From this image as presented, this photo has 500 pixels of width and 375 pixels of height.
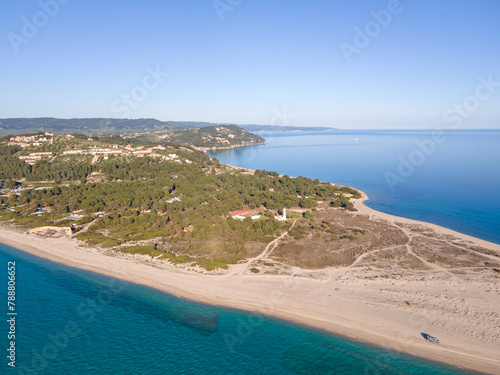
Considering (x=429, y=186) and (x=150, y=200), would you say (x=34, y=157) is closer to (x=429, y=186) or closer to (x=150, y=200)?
(x=150, y=200)

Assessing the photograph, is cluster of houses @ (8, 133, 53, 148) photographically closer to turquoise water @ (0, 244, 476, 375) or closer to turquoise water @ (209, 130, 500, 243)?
turquoise water @ (209, 130, 500, 243)

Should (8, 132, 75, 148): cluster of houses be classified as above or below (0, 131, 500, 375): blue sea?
above

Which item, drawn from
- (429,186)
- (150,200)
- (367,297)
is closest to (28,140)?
(150,200)

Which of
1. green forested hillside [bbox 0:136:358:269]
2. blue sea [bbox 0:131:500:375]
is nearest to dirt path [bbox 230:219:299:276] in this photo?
green forested hillside [bbox 0:136:358:269]

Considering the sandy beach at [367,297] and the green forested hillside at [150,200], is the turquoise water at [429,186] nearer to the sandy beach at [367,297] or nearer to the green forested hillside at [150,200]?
the green forested hillside at [150,200]

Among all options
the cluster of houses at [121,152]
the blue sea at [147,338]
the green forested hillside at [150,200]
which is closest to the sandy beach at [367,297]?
the blue sea at [147,338]

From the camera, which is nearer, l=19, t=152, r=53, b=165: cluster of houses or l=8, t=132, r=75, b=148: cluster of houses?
l=19, t=152, r=53, b=165: cluster of houses

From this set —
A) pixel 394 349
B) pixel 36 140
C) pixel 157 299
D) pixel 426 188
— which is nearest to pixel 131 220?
pixel 157 299
